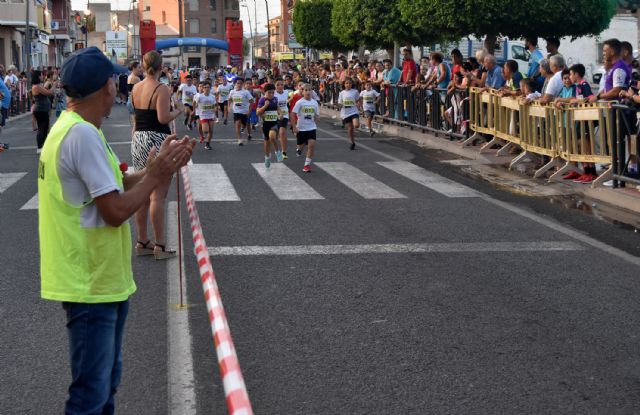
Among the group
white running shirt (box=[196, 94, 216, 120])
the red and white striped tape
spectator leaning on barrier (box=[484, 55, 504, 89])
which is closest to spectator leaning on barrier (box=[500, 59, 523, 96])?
spectator leaning on barrier (box=[484, 55, 504, 89])

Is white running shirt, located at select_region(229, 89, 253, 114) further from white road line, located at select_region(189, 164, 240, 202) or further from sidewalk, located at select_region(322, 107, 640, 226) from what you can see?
white road line, located at select_region(189, 164, 240, 202)

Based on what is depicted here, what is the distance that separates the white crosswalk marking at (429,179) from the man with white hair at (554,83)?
77.2 inches

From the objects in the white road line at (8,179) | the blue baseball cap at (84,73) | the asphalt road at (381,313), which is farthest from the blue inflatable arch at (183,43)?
the blue baseball cap at (84,73)

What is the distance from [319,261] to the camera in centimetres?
870

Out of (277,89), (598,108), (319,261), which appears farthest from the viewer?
(277,89)

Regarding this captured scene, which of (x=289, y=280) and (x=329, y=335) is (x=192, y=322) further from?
(x=289, y=280)


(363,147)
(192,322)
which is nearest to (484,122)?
(363,147)

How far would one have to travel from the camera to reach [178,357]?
5773mm

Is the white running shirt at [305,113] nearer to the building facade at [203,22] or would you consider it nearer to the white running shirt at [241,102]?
the white running shirt at [241,102]

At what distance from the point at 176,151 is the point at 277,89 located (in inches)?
648

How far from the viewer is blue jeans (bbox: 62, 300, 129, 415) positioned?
3.58 m

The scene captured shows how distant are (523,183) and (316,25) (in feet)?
134

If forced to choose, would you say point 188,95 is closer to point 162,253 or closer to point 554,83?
point 554,83

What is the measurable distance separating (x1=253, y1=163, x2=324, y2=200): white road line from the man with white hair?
3.95 meters
